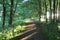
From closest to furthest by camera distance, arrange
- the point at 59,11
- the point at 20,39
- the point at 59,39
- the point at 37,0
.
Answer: the point at 59,39
the point at 20,39
the point at 37,0
the point at 59,11

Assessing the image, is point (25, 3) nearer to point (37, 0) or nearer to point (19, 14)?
point (19, 14)

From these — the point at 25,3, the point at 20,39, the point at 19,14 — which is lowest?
the point at 20,39

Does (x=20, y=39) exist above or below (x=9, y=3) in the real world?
below

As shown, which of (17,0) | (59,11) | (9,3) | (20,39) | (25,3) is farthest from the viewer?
(59,11)

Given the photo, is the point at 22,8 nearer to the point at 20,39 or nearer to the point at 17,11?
the point at 17,11

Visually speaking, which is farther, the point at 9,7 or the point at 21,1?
the point at 21,1

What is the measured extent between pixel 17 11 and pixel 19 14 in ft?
1.98

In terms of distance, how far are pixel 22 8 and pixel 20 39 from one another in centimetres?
949

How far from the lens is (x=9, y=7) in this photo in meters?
21.5

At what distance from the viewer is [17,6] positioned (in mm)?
24203

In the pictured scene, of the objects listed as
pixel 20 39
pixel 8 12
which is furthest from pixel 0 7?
pixel 20 39

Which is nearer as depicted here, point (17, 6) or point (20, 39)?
point (20, 39)

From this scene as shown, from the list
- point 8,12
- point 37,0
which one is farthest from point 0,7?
point 37,0

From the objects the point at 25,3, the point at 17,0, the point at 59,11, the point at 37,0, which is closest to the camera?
the point at 17,0
